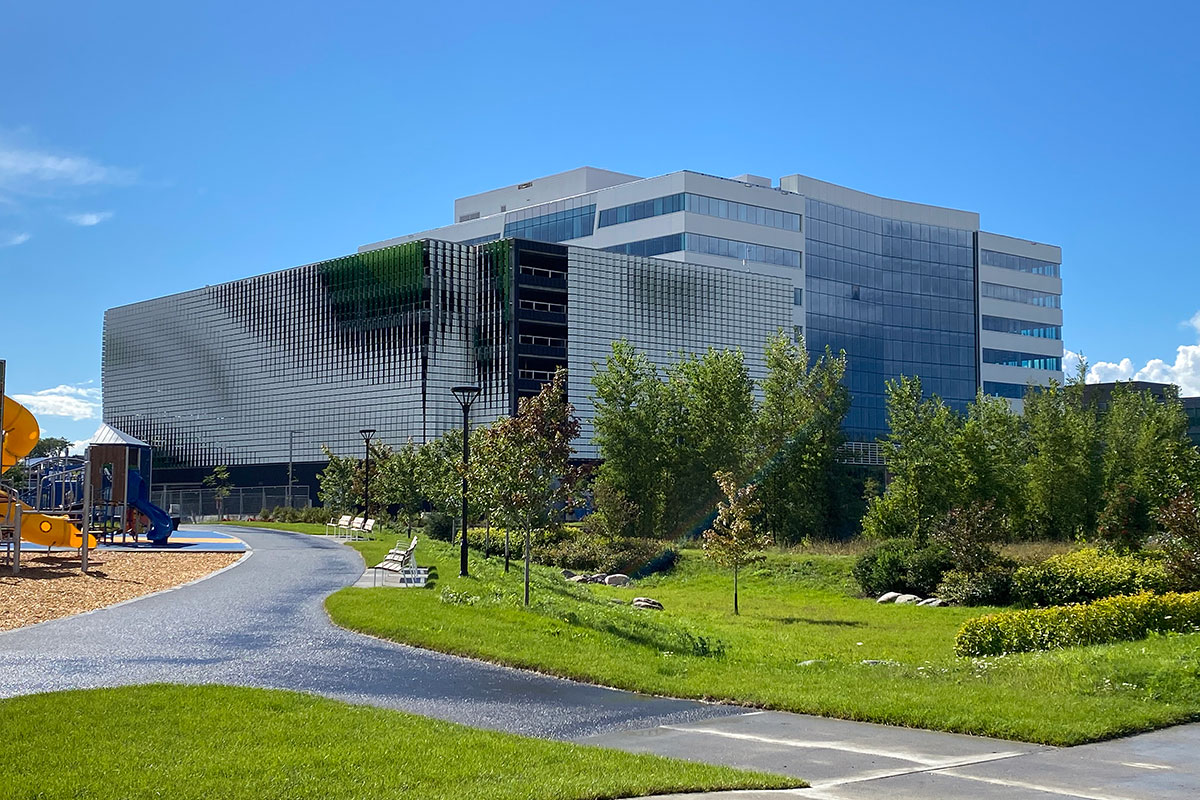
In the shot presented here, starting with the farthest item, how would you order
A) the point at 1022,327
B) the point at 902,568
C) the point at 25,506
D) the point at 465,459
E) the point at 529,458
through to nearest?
the point at 1022,327 → the point at 465,459 → the point at 25,506 → the point at 902,568 → the point at 529,458

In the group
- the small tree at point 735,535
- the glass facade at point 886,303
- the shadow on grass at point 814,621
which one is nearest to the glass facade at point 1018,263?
the glass facade at point 886,303

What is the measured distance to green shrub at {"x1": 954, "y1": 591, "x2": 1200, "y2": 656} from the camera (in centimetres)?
1608

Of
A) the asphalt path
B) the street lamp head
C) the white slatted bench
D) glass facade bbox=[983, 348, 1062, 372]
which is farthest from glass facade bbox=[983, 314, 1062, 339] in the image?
the asphalt path

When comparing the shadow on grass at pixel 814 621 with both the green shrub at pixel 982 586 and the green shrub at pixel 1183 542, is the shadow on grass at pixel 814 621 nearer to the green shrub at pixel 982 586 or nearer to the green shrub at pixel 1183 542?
the green shrub at pixel 982 586

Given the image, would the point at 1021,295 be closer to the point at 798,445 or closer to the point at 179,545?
the point at 798,445

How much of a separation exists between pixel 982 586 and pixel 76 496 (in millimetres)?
31385

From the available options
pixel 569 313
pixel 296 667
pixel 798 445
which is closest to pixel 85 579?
pixel 296 667

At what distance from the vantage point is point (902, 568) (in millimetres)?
30078

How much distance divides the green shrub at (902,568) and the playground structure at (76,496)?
63.5ft

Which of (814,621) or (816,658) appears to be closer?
(816,658)

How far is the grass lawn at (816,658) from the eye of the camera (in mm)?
11938

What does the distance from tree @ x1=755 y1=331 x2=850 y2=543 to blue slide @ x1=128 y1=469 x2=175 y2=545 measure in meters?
22.8

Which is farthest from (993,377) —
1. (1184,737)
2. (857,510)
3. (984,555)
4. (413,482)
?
(1184,737)

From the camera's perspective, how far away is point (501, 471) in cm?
2361
